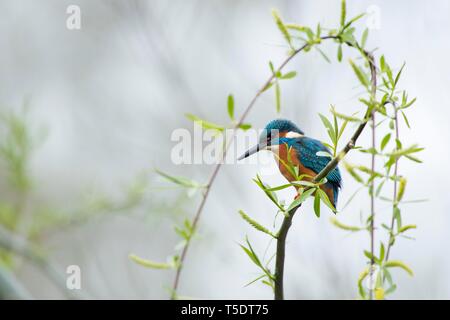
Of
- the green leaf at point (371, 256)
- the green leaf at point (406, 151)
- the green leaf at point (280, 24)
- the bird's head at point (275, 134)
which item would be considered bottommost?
the green leaf at point (371, 256)

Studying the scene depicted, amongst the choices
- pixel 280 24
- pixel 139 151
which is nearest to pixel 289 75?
pixel 280 24

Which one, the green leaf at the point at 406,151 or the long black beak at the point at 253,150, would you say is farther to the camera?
the long black beak at the point at 253,150

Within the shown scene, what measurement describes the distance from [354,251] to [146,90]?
4.87ft

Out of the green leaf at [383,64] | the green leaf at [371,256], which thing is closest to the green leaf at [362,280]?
the green leaf at [371,256]

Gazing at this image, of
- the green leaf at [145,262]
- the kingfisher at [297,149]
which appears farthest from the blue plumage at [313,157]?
the green leaf at [145,262]

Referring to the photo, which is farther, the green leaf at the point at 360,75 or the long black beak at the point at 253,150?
the long black beak at the point at 253,150

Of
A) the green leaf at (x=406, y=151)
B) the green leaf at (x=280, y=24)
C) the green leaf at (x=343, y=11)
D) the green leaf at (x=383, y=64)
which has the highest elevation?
the green leaf at (x=343, y=11)

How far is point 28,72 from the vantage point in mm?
2955

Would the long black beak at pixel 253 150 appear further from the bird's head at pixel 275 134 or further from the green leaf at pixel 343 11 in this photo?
the green leaf at pixel 343 11

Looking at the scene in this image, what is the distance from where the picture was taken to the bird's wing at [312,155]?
0.41 meters

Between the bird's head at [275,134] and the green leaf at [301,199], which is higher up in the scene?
the bird's head at [275,134]

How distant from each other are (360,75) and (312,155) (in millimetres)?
121

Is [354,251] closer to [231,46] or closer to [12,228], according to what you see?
[231,46]

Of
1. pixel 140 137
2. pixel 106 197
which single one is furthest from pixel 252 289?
pixel 140 137
